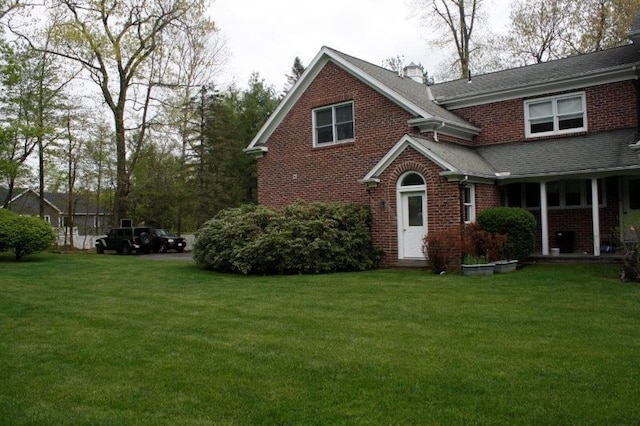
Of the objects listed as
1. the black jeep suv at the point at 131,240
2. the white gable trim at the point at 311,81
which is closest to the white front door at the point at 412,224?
the white gable trim at the point at 311,81

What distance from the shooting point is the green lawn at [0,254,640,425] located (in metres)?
4.34

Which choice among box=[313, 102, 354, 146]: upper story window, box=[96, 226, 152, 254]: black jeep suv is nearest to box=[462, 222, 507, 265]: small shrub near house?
box=[313, 102, 354, 146]: upper story window

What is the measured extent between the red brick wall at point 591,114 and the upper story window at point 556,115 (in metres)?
0.19

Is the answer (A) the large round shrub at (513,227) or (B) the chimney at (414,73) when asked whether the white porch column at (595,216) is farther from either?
(B) the chimney at (414,73)

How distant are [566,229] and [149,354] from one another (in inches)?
560

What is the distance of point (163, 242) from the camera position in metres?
30.1

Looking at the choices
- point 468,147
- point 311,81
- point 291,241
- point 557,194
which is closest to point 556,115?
point 557,194

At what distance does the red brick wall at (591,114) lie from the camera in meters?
16.0

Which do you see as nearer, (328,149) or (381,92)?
(381,92)

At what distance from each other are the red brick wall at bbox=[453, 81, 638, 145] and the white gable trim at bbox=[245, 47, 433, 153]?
128 inches

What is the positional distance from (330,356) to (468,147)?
45.6 feet

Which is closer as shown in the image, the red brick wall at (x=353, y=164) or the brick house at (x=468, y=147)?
the red brick wall at (x=353, y=164)

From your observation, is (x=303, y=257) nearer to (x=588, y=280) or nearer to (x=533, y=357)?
(x=588, y=280)

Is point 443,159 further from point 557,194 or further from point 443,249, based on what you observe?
point 557,194
